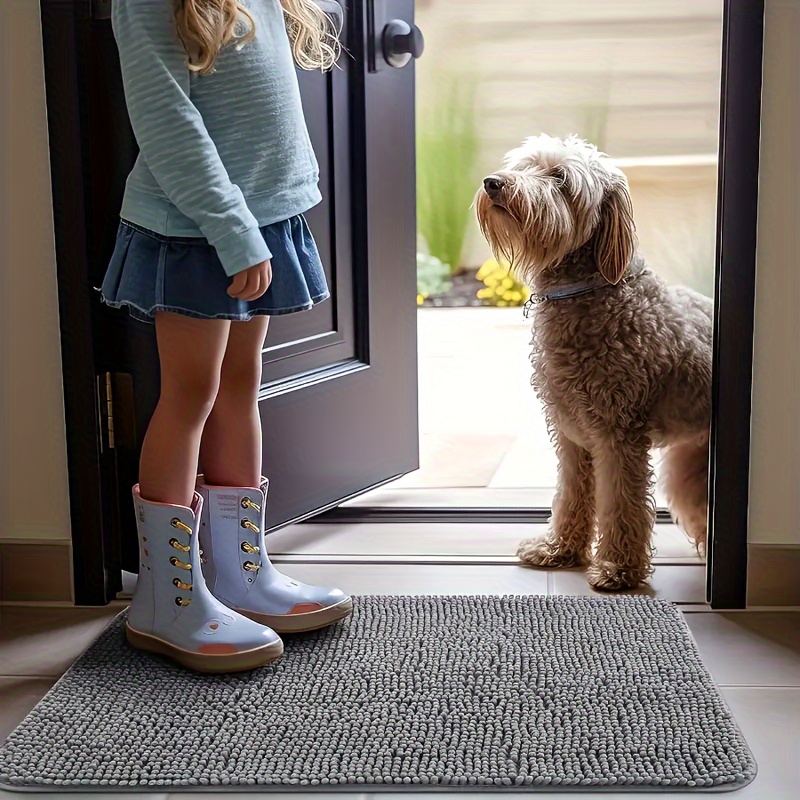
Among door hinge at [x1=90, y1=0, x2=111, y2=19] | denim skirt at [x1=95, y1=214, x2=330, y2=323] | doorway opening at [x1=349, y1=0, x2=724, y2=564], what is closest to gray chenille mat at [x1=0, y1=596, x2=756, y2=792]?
denim skirt at [x1=95, y1=214, x2=330, y2=323]

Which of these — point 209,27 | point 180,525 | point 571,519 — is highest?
point 209,27

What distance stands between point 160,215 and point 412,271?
92cm

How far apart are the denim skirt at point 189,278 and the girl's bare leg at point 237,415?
0.39 ft

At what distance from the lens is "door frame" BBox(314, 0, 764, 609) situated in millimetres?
1659

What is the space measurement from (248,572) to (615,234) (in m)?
0.87

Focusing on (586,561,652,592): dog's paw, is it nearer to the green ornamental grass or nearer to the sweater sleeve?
the sweater sleeve

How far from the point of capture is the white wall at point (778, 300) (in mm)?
1657

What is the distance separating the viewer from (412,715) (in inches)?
56.7

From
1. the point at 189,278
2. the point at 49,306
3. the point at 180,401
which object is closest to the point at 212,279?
the point at 189,278

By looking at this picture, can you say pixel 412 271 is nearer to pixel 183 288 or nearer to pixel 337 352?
pixel 337 352

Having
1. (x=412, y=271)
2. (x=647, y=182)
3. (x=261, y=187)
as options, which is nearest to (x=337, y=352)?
(x=412, y=271)

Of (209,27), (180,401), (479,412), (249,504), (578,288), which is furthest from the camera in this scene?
(479,412)

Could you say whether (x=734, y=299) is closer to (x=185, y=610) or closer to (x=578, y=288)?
(x=578, y=288)

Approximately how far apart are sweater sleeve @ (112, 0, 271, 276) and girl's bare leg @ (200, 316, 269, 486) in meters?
0.26
